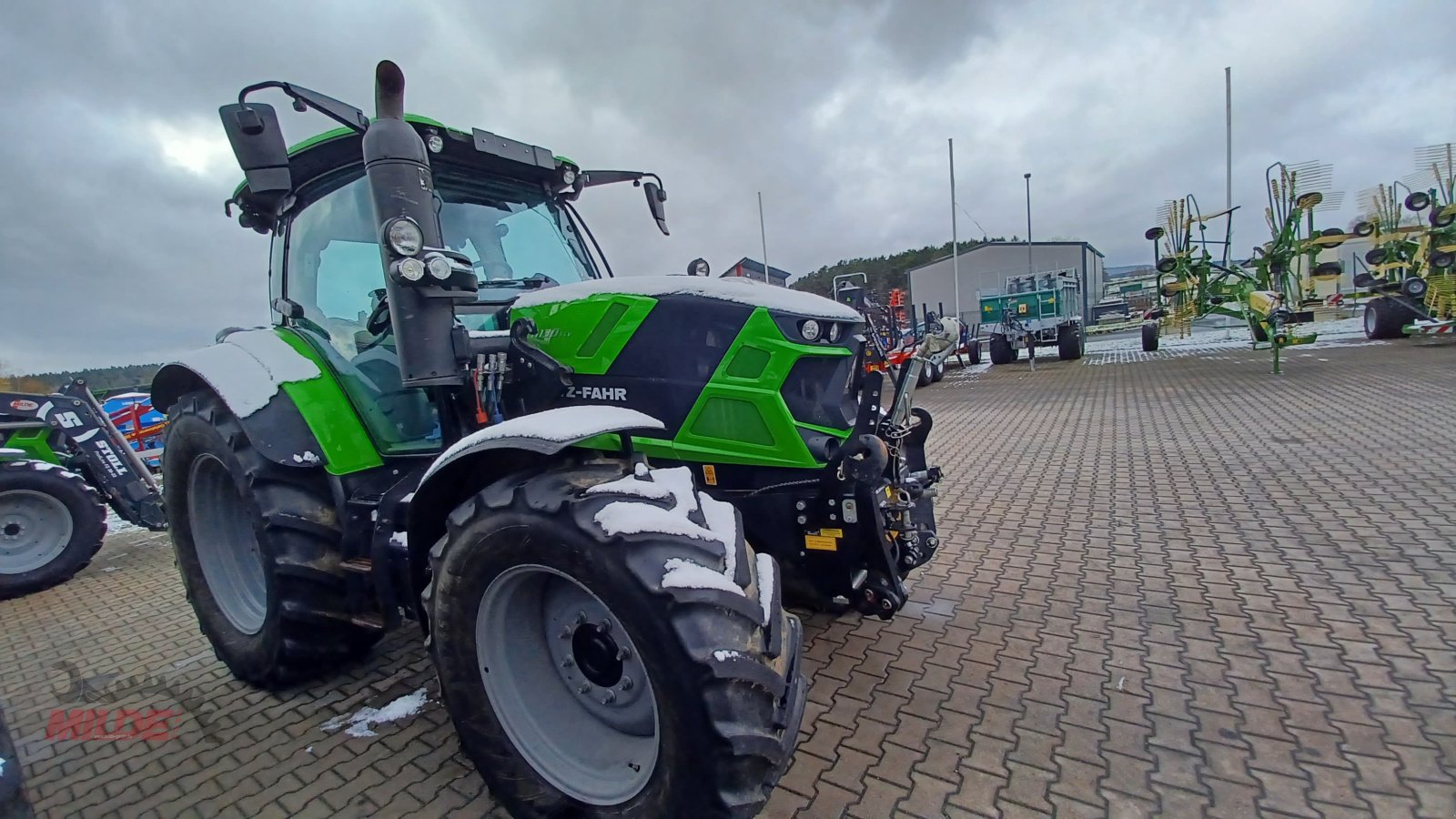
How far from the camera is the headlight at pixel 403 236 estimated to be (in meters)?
2.21

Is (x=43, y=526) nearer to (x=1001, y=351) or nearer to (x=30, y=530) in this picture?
(x=30, y=530)

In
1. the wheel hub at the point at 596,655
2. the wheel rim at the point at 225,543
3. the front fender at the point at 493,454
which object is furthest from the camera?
the wheel rim at the point at 225,543

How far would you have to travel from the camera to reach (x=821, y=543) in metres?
2.54

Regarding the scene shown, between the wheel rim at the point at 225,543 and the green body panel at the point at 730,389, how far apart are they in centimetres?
218

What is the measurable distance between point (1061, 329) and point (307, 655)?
17.8 m

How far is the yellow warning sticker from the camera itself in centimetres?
253

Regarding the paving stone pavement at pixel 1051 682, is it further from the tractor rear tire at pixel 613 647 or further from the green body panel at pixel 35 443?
the green body panel at pixel 35 443

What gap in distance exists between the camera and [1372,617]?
Answer: 3059mm

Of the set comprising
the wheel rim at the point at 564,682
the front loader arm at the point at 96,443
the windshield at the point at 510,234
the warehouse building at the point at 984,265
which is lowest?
the wheel rim at the point at 564,682

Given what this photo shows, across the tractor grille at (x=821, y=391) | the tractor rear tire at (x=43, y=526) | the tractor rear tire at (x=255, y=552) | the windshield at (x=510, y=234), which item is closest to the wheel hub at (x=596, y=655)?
the tractor grille at (x=821, y=391)

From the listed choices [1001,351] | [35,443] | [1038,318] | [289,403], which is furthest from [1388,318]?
[35,443]

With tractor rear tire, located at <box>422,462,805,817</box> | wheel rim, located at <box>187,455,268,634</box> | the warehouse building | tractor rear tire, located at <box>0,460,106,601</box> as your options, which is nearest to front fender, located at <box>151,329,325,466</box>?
wheel rim, located at <box>187,455,268,634</box>

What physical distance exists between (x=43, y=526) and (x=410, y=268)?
17.3 ft

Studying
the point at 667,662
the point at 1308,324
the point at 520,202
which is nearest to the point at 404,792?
the point at 667,662
